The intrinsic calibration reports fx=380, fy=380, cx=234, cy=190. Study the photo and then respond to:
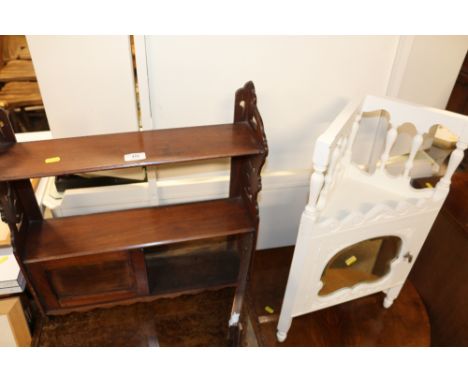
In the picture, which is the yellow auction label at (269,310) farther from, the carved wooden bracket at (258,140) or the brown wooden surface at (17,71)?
the brown wooden surface at (17,71)

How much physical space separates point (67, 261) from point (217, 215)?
62cm

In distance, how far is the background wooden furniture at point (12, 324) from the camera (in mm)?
1478

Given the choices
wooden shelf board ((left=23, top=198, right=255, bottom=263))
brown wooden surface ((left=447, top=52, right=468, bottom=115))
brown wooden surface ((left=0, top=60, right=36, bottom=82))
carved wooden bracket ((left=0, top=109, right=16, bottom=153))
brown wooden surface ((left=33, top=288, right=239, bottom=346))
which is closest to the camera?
carved wooden bracket ((left=0, top=109, right=16, bottom=153))

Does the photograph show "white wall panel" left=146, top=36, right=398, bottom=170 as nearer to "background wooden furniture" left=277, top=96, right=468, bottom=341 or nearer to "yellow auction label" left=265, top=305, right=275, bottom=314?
"background wooden furniture" left=277, top=96, right=468, bottom=341

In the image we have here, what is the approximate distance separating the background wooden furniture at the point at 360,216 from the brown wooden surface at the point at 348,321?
0.07 metres

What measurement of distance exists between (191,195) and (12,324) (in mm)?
908

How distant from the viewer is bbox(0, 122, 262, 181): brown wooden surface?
1.26 metres

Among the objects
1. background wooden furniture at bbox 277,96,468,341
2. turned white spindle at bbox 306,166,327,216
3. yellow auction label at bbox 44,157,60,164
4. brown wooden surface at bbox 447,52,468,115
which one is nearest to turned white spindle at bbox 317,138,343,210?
background wooden furniture at bbox 277,96,468,341

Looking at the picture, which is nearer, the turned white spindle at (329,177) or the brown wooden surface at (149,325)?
the turned white spindle at (329,177)

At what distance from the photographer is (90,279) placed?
5.13 ft

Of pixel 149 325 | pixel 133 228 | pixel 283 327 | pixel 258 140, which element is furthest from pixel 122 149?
pixel 283 327

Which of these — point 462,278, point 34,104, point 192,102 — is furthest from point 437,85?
point 34,104

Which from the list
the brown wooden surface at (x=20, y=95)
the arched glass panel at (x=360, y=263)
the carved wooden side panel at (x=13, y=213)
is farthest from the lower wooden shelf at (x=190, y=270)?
the brown wooden surface at (x=20, y=95)

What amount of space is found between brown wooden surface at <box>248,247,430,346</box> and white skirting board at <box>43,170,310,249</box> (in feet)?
1.16
